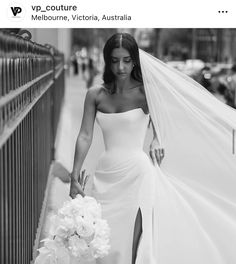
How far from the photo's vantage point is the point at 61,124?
1717 centimetres

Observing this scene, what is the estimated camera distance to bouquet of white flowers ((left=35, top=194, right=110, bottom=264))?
439 cm

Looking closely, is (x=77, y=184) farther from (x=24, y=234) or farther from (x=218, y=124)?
(x=218, y=124)

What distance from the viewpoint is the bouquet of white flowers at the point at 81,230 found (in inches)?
173

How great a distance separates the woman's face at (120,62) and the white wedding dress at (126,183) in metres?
0.26

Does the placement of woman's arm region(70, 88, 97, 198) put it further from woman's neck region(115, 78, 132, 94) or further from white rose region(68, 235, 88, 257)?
white rose region(68, 235, 88, 257)

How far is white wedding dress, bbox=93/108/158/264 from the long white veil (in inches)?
5.9

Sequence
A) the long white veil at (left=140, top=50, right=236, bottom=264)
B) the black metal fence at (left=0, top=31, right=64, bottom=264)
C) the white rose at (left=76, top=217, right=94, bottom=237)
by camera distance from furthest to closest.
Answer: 1. the long white veil at (left=140, top=50, right=236, bottom=264)
2. the white rose at (left=76, top=217, right=94, bottom=237)
3. the black metal fence at (left=0, top=31, right=64, bottom=264)

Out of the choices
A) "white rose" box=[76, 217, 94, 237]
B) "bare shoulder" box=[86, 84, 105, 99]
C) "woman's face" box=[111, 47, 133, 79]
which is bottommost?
"white rose" box=[76, 217, 94, 237]
